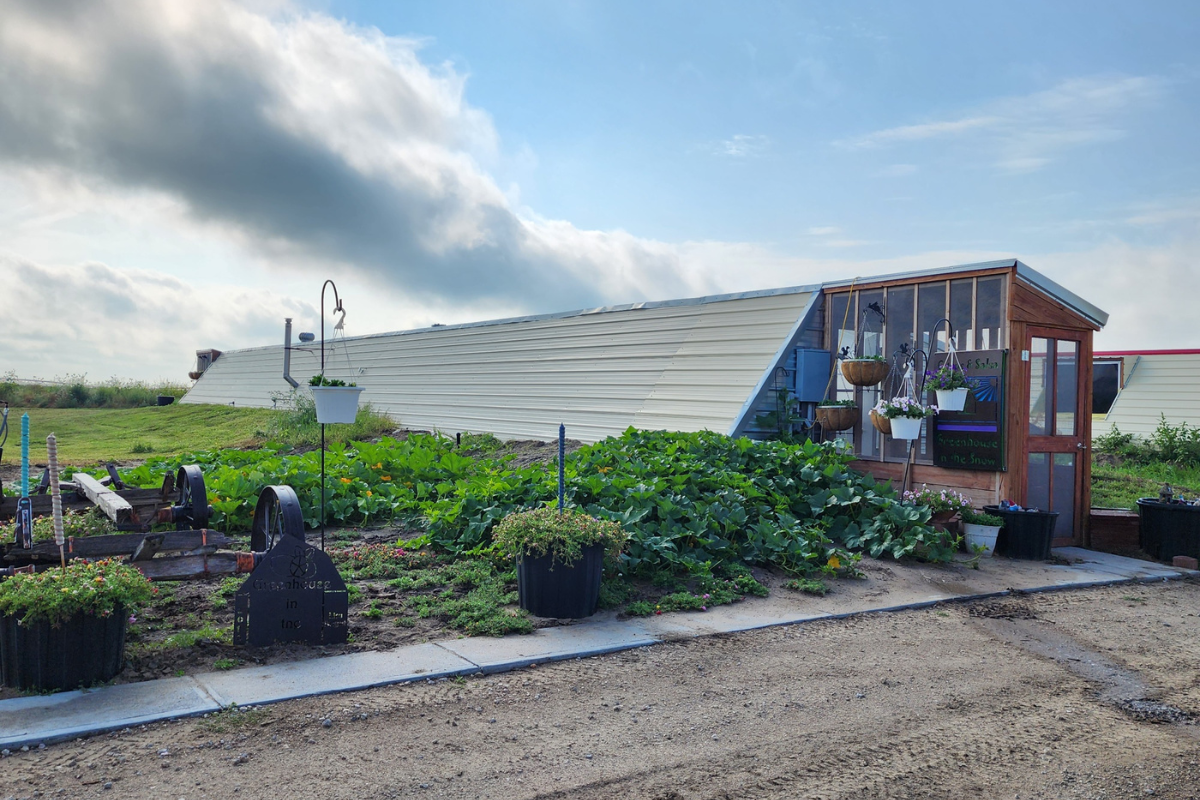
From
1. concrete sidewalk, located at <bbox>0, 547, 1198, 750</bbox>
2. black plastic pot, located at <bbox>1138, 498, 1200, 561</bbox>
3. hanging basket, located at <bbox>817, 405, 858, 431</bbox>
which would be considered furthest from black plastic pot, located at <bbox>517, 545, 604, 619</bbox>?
black plastic pot, located at <bbox>1138, 498, 1200, 561</bbox>

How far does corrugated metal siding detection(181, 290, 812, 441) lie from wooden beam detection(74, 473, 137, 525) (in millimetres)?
6540

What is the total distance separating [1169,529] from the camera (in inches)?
338

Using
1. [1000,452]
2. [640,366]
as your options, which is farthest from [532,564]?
[640,366]

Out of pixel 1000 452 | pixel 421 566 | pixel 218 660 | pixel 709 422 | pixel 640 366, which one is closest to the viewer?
pixel 218 660

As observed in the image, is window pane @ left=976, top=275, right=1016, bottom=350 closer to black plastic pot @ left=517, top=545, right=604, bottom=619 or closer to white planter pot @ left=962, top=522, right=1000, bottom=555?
white planter pot @ left=962, top=522, right=1000, bottom=555

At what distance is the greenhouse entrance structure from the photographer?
859 cm

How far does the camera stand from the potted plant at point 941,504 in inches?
318

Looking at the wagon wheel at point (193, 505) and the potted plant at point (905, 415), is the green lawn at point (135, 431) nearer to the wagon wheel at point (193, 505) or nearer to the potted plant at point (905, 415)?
the wagon wheel at point (193, 505)

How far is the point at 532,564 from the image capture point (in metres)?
5.23

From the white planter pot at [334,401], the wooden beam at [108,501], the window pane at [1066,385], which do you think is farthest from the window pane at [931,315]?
the wooden beam at [108,501]

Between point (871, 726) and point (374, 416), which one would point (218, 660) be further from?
point (374, 416)

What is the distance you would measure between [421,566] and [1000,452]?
5.74 meters

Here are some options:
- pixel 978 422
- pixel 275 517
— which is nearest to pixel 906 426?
pixel 978 422

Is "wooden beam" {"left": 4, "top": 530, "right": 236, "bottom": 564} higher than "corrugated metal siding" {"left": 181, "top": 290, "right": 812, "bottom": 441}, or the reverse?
"corrugated metal siding" {"left": 181, "top": 290, "right": 812, "bottom": 441}
